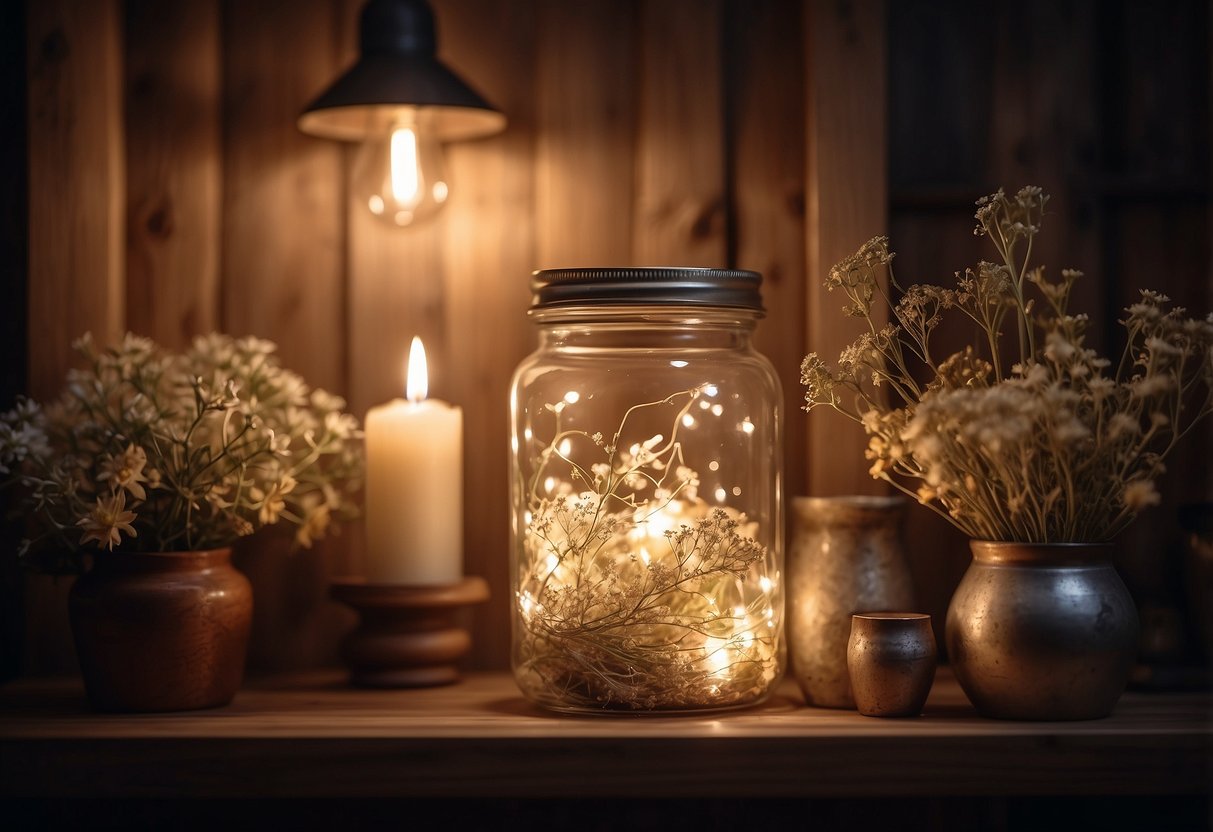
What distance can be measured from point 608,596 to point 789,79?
0.65m

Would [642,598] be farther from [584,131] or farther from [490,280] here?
[584,131]

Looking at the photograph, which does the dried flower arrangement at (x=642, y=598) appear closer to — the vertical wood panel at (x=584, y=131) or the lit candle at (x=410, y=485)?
the lit candle at (x=410, y=485)

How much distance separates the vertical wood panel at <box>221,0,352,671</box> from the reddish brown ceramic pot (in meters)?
0.22

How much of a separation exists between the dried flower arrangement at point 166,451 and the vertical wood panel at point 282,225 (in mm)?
98

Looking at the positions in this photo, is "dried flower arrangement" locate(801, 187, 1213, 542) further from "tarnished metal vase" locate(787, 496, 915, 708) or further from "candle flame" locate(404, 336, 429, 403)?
"candle flame" locate(404, 336, 429, 403)

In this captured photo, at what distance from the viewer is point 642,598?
3.27 feet

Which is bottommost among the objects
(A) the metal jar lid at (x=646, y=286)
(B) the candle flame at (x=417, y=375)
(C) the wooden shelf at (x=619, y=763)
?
(C) the wooden shelf at (x=619, y=763)

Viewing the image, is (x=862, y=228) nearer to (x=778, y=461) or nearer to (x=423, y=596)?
(x=778, y=461)

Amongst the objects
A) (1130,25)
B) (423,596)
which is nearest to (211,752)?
(423,596)

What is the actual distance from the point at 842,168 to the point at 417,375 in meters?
0.51

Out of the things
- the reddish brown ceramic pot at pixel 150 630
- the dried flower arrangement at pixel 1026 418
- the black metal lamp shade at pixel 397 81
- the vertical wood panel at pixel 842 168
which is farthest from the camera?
the vertical wood panel at pixel 842 168

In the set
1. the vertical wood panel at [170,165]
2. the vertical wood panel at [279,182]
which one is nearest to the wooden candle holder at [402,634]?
the vertical wood panel at [279,182]

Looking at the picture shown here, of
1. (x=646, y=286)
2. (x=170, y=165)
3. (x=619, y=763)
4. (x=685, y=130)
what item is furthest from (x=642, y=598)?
(x=170, y=165)

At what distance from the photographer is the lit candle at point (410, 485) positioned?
1.16m
